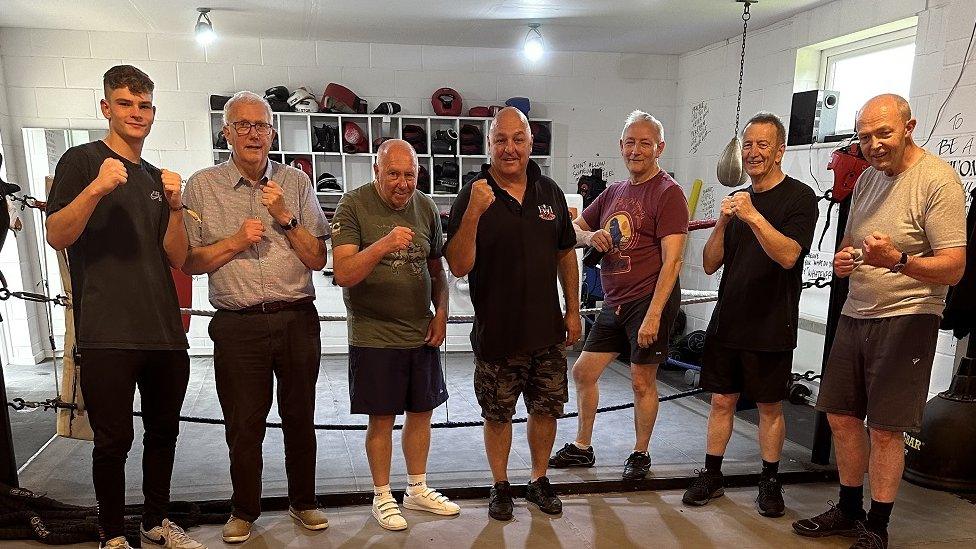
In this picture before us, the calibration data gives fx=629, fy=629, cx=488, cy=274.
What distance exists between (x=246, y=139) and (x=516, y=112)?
0.95 metres

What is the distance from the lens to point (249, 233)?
2082 mm

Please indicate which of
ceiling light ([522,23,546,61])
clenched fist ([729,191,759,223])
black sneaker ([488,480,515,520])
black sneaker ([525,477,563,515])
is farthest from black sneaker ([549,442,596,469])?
ceiling light ([522,23,546,61])

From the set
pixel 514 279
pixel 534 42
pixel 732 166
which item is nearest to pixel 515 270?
pixel 514 279

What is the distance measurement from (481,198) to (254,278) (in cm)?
84

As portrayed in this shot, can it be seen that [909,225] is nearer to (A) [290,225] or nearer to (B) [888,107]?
(B) [888,107]

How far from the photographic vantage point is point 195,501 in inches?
104

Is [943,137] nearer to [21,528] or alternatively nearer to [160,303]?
[160,303]

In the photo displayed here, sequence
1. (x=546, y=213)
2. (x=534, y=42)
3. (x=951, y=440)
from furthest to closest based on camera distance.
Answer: (x=534, y=42)
(x=951, y=440)
(x=546, y=213)

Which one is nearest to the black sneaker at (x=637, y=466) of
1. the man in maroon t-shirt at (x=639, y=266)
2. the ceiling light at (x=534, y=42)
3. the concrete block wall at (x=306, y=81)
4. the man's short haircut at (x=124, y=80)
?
the man in maroon t-shirt at (x=639, y=266)

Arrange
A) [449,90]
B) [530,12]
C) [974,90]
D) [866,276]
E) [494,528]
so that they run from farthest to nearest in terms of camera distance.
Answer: [449,90] → [530,12] → [974,90] → [494,528] → [866,276]

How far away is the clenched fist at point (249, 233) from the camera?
6.83 ft

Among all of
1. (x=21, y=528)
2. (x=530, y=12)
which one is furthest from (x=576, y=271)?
(x=530, y=12)

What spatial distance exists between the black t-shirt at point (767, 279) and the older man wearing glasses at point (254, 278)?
163cm

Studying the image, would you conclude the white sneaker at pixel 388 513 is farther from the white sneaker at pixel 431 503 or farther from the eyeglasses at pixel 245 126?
the eyeglasses at pixel 245 126
